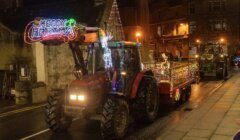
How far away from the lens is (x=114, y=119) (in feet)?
30.7

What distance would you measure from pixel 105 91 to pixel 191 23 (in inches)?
1955

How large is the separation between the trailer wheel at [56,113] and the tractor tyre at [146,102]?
230cm

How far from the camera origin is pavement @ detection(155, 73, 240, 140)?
31.9 ft

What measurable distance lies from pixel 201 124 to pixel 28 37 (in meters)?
5.79

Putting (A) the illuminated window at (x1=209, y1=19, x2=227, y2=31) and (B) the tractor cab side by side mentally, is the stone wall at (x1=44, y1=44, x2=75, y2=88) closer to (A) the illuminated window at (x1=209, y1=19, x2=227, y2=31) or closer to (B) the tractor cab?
(B) the tractor cab

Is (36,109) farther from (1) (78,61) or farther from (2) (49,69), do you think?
(1) (78,61)

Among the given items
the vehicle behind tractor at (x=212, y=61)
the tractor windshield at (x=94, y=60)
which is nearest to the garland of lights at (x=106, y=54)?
the tractor windshield at (x=94, y=60)

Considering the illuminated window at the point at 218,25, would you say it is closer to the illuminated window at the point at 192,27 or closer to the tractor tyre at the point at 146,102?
the illuminated window at the point at 192,27

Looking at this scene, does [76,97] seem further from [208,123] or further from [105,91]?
[208,123]

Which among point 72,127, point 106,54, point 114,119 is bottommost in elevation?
point 72,127

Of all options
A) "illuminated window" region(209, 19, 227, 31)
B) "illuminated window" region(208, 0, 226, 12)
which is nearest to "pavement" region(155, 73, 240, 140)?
"illuminated window" region(209, 19, 227, 31)

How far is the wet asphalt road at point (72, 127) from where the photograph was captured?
1016cm

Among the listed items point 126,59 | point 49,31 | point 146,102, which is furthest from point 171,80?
point 49,31

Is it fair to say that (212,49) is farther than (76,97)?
Yes
